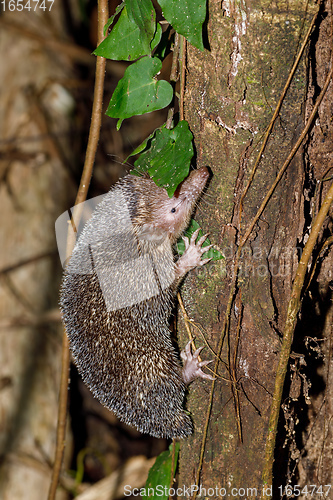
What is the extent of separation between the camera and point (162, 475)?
3.28m

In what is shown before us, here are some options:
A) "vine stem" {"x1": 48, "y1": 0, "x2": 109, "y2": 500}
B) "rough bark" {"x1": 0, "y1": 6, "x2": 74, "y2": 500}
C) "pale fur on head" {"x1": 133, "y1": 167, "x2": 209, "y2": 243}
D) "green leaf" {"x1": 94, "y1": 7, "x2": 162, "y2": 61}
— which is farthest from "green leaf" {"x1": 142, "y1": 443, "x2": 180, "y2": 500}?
"rough bark" {"x1": 0, "y1": 6, "x2": 74, "y2": 500}

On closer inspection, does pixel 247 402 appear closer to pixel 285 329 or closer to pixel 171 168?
pixel 285 329

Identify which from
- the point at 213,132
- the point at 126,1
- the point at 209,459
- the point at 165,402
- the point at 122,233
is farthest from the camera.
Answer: the point at 122,233

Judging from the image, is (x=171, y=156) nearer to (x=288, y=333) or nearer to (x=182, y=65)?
(x=182, y=65)

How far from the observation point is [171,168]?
281 centimetres

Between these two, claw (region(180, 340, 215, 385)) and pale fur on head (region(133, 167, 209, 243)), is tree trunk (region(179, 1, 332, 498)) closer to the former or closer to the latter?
claw (region(180, 340, 215, 385))

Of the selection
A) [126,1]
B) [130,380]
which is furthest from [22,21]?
[130,380]

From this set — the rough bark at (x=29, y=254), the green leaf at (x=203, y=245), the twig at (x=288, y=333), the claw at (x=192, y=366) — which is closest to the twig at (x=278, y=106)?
the green leaf at (x=203, y=245)

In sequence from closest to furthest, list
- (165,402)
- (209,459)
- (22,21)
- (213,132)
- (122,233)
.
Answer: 1. (213,132)
2. (209,459)
3. (165,402)
4. (122,233)
5. (22,21)

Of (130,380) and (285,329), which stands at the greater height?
(285,329)

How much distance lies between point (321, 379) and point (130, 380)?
1.38 metres

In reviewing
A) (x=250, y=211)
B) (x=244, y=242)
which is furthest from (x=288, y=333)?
(x=250, y=211)

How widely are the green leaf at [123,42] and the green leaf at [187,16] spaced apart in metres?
0.26

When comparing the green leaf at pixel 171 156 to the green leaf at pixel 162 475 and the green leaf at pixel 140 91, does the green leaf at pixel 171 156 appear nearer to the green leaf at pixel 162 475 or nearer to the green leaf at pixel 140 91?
the green leaf at pixel 140 91
